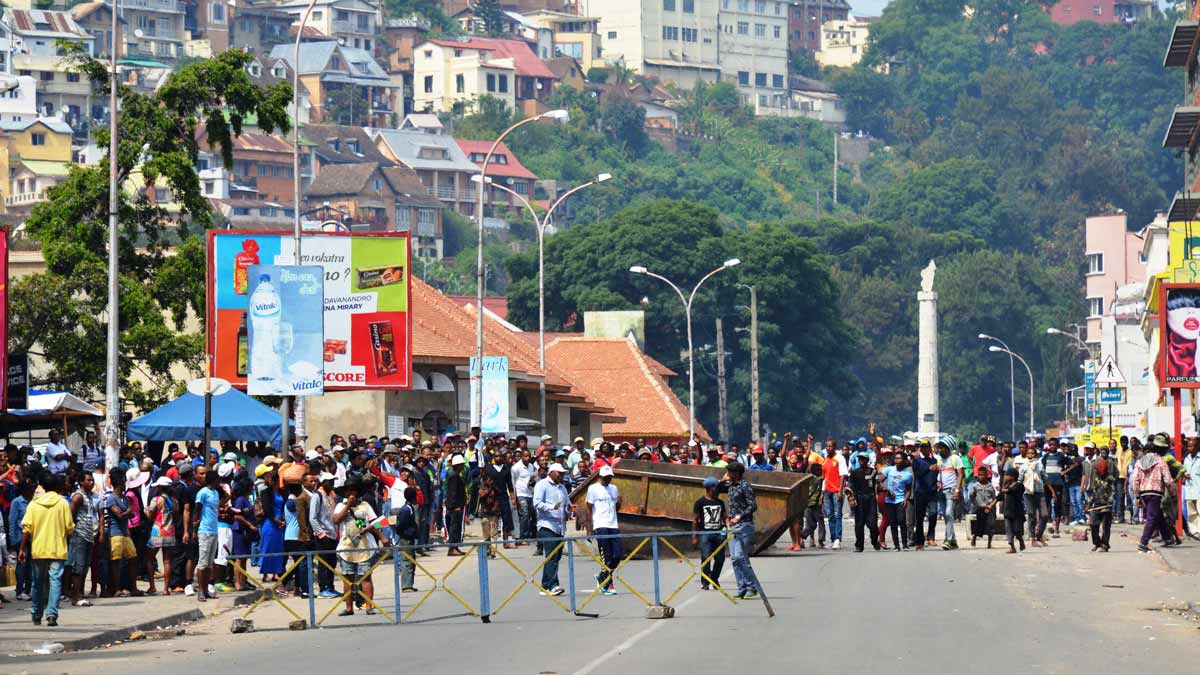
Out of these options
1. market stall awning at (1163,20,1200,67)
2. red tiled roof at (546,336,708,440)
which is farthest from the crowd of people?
red tiled roof at (546,336,708,440)

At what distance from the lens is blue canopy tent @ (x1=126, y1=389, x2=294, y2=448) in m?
31.3

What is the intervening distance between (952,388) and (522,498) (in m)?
111

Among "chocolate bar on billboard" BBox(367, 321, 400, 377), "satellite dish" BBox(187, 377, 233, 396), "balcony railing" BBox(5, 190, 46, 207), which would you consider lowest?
"satellite dish" BBox(187, 377, 233, 396)

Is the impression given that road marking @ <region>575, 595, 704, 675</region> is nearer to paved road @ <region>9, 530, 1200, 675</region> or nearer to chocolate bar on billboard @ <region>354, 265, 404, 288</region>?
paved road @ <region>9, 530, 1200, 675</region>

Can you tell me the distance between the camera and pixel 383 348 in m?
35.2

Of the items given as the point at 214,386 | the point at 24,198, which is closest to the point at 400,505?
the point at 214,386

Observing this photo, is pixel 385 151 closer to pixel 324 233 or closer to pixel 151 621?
pixel 324 233

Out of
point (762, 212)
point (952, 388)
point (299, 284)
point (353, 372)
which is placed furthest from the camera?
point (762, 212)

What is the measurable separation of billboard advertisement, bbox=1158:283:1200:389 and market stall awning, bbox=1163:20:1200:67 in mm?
33829

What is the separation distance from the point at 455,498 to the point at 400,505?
5.28 metres

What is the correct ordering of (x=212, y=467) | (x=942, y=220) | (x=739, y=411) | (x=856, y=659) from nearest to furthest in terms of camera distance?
(x=856, y=659) → (x=212, y=467) → (x=739, y=411) → (x=942, y=220)

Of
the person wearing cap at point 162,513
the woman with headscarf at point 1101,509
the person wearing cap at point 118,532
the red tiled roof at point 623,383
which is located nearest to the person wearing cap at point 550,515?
the person wearing cap at point 162,513

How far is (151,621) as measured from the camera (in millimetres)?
21484

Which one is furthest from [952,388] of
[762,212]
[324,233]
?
[324,233]
